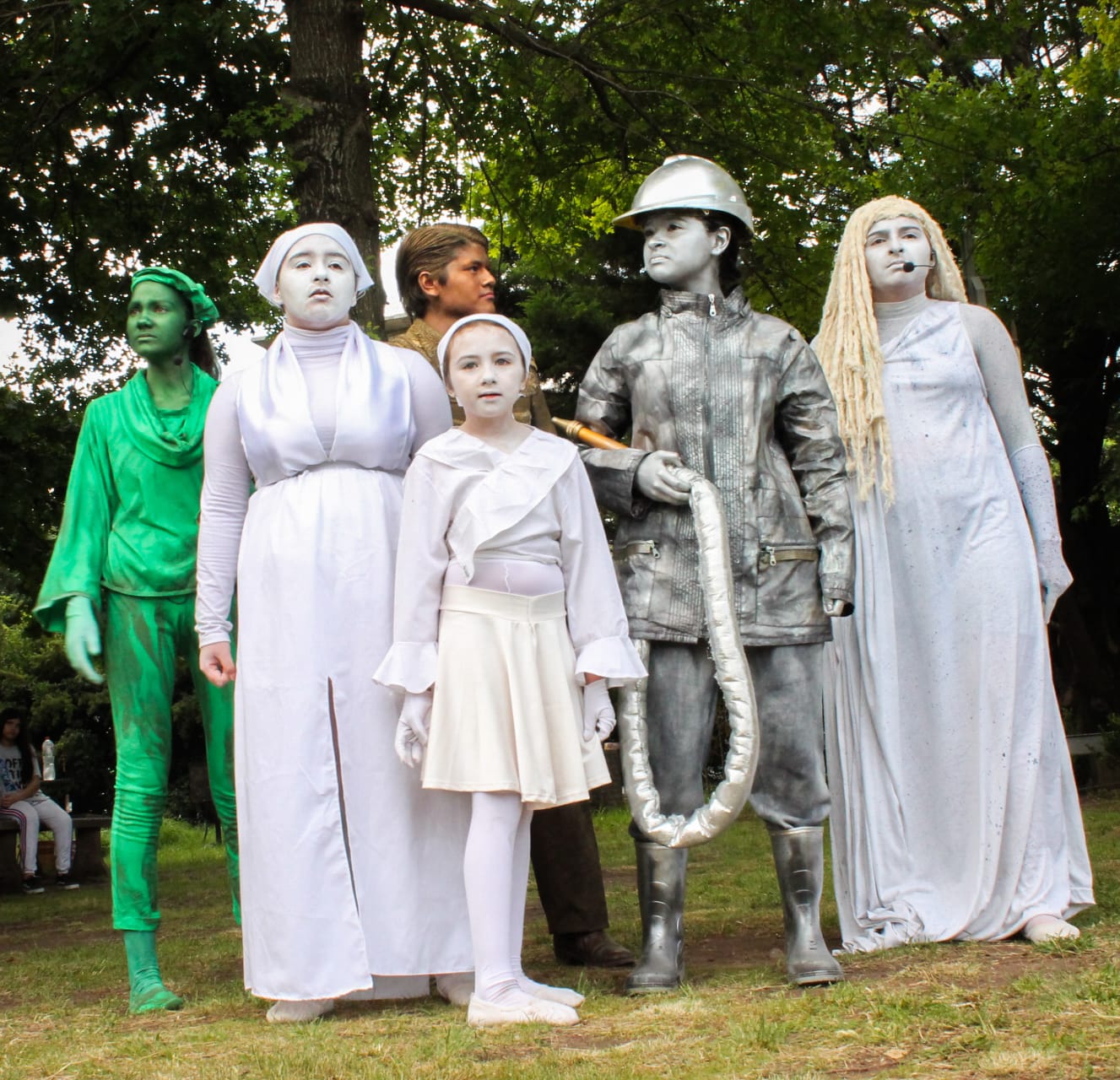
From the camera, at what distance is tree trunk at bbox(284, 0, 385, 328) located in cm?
879

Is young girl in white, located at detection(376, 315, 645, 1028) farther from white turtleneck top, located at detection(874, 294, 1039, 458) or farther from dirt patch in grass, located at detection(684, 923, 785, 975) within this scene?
white turtleneck top, located at detection(874, 294, 1039, 458)

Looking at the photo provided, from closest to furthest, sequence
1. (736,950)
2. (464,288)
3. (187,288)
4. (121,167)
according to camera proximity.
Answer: (187,288)
(736,950)
(464,288)
(121,167)

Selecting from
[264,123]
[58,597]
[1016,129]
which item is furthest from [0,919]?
[1016,129]

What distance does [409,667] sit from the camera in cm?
425

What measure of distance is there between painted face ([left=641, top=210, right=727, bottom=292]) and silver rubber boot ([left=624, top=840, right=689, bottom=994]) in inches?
68.4

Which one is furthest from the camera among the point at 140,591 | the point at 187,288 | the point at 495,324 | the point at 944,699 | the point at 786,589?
the point at 944,699

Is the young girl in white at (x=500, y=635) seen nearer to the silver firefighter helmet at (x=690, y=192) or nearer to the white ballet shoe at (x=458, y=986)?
the white ballet shoe at (x=458, y=986)

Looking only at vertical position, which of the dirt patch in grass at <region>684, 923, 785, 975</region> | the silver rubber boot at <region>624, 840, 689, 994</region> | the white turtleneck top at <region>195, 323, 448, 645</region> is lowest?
the dirt patch in grass at <region>684, 923, 785, 975</region>

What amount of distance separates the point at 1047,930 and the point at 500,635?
6.82 ft

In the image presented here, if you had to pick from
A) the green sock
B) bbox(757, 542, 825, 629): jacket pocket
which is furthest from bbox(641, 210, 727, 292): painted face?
the green sock

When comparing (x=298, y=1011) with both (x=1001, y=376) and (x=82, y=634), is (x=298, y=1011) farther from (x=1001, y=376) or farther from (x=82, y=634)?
(x=1001, y=376)

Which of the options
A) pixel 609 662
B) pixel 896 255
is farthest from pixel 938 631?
pixel 609 662

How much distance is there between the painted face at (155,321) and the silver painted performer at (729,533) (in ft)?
4.69

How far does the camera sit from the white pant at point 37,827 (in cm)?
1244
